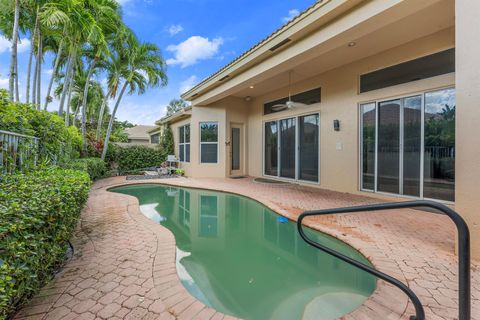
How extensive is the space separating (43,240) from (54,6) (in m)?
7.97

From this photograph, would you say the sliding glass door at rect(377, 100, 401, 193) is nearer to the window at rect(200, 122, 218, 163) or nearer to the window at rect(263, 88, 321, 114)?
the window at rect(263, 88, 321, 114)

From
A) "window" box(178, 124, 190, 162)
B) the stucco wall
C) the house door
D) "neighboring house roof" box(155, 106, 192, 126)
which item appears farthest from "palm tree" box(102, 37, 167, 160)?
the stucco wall

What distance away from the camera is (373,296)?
2.17 metres

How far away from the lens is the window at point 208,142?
1079cm

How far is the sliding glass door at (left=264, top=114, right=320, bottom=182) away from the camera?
26.7 feet

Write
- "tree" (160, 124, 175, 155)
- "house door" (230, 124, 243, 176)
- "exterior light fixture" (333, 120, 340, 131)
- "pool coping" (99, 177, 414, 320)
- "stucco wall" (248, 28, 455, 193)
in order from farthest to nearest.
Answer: "tree" (160, 124, 175, 155), "house door" (230, 124, 243, 176), "exterior light fixture" (333, 120, 340, 131), "stucco wall" (248, 28, 455, 193), "pool coping" (99, 177, 414, 320)

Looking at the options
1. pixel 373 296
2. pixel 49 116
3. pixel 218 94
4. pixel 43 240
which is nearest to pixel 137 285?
pixel 43 240

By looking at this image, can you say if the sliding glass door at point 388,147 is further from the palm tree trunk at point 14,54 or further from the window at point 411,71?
the palm tree trunk at point 14,54

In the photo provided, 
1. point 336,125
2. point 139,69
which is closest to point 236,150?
point 336,125

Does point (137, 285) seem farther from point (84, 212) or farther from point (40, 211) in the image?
point (84, 212)

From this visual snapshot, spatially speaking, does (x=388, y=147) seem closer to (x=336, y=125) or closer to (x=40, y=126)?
(x=336, y=125)

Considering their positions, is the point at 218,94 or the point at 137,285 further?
the point at 218,94

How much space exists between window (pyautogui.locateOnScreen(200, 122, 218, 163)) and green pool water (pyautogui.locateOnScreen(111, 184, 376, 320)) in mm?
5619

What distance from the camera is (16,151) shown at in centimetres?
342
